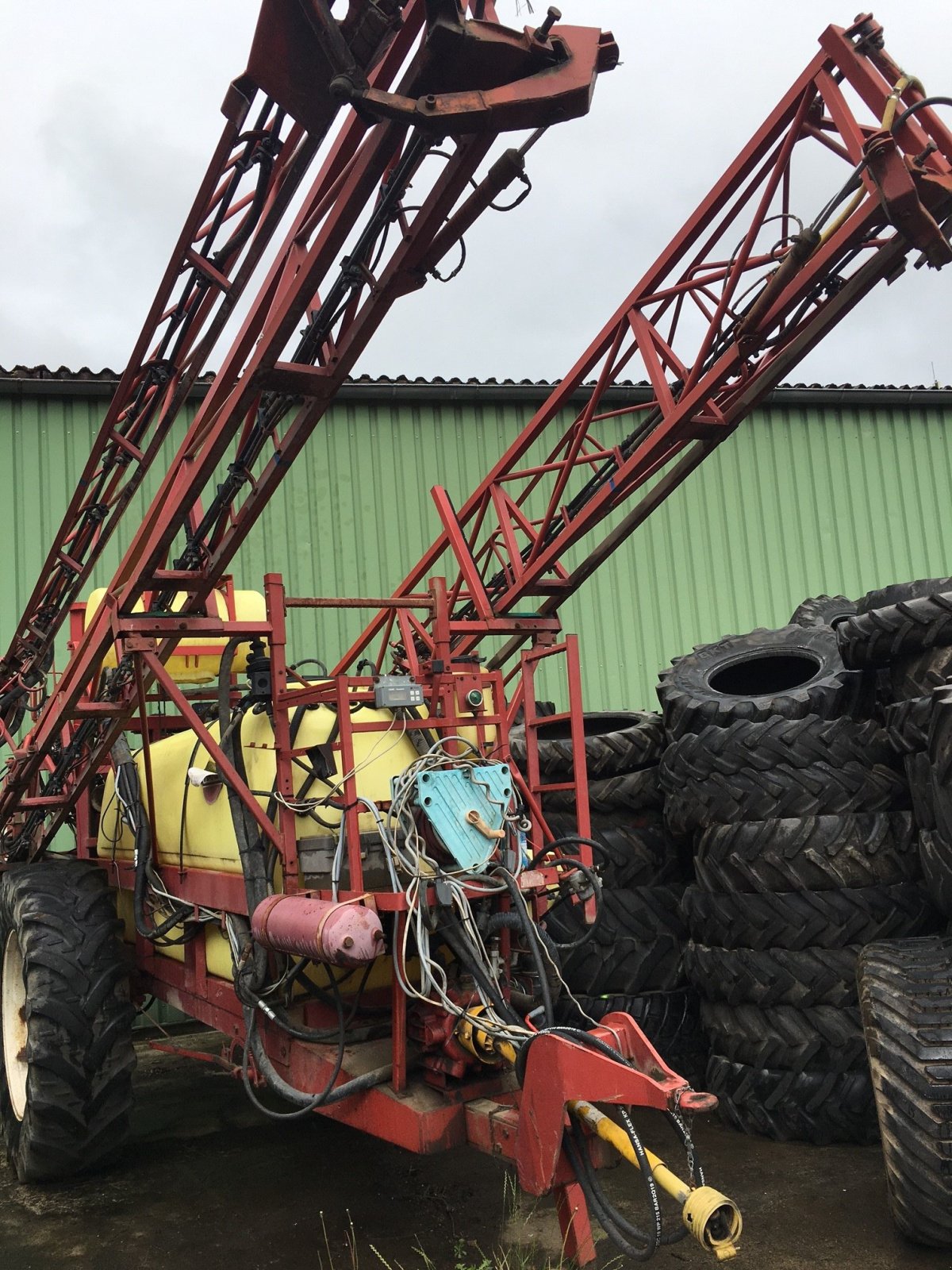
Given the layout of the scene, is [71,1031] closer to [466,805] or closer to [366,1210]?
[366,1210]

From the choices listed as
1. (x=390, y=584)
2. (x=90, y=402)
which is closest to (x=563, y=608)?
(x=390, y=584)

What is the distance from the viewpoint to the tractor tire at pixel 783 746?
574cm

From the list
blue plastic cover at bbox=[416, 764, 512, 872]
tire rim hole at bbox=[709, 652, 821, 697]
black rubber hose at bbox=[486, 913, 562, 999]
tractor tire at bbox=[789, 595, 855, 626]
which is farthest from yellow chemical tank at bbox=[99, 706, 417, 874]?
tractor tire at bbox=[789, 595, 855, 626]

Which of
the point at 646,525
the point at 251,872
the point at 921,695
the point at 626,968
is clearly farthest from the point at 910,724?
the point at 646,525

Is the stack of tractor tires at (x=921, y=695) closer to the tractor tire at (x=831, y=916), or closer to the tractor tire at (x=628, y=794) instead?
the tractor tire at (x=831, y=916)

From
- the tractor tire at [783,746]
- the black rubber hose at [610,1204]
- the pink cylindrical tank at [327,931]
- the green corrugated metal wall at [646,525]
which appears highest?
the green corrugated metal wall at [646,525]

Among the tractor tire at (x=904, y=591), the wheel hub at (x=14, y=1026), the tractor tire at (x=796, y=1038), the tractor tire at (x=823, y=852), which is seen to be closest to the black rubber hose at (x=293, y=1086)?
the wheel hub at (x=14, y=1026)

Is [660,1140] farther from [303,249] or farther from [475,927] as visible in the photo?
[303,249]

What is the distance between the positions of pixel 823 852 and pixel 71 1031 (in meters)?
3.98

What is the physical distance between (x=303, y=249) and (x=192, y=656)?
9.93ft

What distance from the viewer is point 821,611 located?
8156 millimetres

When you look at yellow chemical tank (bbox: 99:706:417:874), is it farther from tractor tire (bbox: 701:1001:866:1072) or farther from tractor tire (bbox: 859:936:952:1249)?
tractor tire (bbox: 701:1001:866:1072)

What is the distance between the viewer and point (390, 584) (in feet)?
34.3

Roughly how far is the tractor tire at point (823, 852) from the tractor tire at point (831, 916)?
0.05 meters
